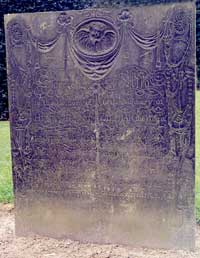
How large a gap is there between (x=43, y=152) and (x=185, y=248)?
1.46 meters

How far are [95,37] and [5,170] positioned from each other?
3409 millimetres

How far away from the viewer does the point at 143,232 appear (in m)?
4.05

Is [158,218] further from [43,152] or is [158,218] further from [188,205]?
[43,152]

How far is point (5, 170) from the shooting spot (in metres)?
6.84

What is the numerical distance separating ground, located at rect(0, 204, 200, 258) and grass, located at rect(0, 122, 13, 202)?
120 centimetres

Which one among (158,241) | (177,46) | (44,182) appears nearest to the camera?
(177,46)

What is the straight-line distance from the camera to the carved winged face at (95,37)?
3.96 m

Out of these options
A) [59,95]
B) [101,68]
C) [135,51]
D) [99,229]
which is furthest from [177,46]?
[99,229]

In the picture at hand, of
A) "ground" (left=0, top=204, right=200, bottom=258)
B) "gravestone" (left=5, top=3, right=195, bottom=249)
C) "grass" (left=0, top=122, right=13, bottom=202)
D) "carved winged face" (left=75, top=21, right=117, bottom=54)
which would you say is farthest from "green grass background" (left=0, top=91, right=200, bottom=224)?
"carved winged face" (left=75, top=21, right=117, bottom=54)

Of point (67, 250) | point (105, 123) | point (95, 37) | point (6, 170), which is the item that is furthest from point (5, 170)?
point (95, 37)

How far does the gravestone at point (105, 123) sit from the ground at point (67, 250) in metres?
0.07

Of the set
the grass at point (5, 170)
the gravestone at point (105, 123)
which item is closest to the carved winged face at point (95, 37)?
the gravestone at point (105, 123)

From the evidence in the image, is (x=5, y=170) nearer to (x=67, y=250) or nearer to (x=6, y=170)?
(x=6, y=170)

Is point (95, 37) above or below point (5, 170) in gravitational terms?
above
